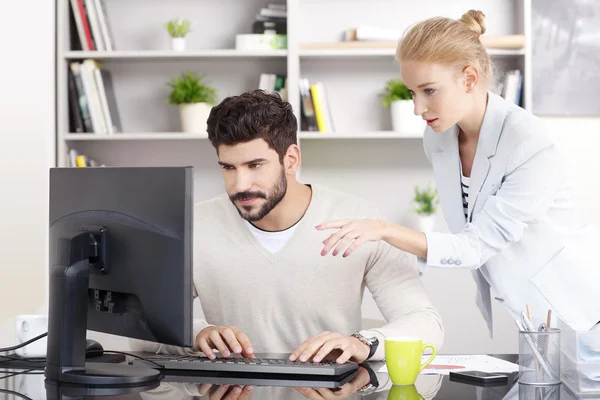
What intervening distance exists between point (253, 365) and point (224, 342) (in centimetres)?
19

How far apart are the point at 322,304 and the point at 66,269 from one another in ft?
2.58

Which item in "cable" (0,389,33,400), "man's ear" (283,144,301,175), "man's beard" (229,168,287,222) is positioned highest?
"man's ear" (283,144,301,175)

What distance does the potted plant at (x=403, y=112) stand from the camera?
3387 millimetres

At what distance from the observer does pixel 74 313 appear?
1.38 metres

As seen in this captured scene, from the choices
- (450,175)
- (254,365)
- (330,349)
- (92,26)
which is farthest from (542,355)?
(92,26)

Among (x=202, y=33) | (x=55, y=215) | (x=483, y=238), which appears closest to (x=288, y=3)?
(x=202, y=33)

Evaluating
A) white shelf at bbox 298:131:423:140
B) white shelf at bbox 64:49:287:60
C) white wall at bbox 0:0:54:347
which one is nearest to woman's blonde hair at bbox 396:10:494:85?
white shelf at bbox 298:131:423:140

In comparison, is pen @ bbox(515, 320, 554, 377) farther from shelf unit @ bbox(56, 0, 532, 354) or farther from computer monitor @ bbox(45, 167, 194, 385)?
shelf unit @ bbox(56, 0, 532, 354)

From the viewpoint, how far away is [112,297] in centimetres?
142

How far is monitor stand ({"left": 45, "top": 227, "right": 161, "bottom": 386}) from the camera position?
→ 1.38 meters

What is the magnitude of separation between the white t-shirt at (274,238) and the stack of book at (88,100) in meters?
1.70

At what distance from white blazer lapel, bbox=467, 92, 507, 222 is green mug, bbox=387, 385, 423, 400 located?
0.78 meters

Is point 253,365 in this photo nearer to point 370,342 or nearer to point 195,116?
point 370,342

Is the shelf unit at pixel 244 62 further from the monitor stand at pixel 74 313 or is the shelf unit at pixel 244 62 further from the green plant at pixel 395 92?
the monitor stand at pixel 74 313
